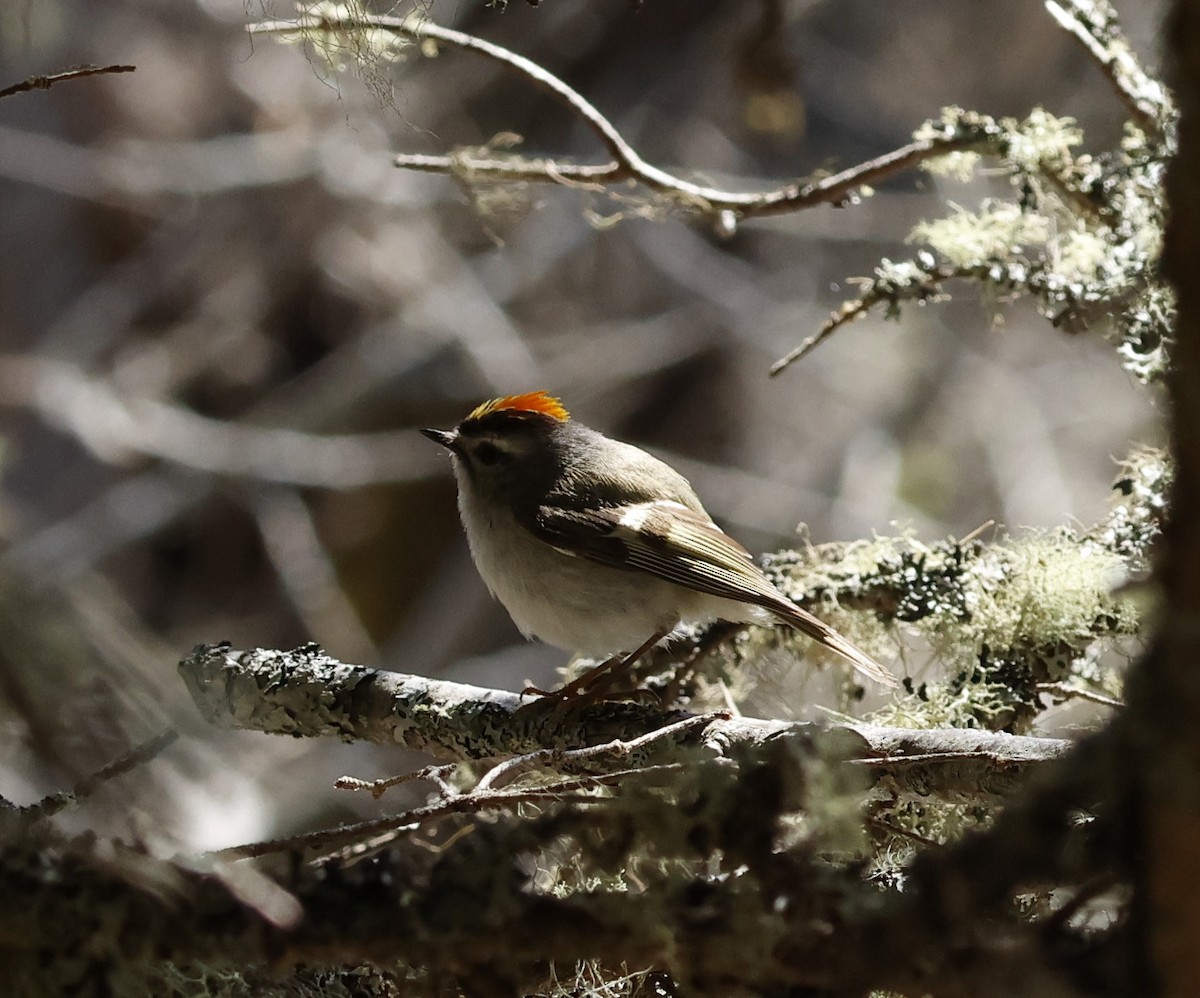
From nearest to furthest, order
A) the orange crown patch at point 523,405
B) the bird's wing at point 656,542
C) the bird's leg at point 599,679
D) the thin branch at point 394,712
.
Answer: the thin branch at point 394,712, the bird's leg at point 599,679, the bird's wing at point 656,542, the orange crown patch at point 523,405

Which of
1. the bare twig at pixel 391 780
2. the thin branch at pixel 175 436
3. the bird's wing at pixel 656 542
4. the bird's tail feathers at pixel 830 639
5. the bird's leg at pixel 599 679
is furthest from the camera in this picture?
the thin branch at pixel 175 436

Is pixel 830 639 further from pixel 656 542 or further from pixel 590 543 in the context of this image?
pixel 590 543

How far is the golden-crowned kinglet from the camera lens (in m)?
2.53

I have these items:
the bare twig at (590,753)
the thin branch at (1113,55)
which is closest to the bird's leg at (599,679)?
the bare twig at (590,753)

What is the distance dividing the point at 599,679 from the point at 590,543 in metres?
0.42

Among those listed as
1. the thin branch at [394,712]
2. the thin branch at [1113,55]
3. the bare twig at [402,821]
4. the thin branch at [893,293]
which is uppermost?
the thin branch at [1113,55]

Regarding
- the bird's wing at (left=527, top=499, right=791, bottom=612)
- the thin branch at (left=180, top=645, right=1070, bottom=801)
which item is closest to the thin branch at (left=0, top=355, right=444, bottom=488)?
the bird's wing at (left=527, top=499, right=791, bottom=612)

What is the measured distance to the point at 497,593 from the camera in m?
2.78

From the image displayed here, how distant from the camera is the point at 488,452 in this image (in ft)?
9.63

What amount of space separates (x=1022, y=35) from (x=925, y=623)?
6030 mm

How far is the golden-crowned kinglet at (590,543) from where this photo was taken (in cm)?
253

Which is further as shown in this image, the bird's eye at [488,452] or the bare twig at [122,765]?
the bird's eye at [488,452]

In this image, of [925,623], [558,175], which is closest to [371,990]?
[925,623]

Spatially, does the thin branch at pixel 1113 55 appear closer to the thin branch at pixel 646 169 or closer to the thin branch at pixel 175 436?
the thin branch at pixel 646 169
